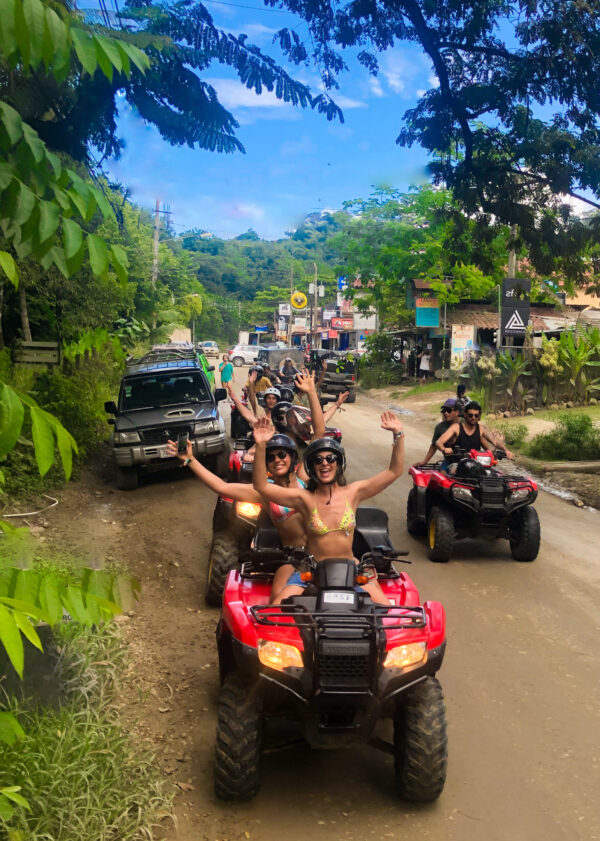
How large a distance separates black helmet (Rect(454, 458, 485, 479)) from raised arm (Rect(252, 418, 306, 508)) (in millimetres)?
4391

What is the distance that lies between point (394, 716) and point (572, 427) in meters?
11.7

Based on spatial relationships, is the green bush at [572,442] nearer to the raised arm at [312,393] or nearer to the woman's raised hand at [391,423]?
the raised arm at [312,393]

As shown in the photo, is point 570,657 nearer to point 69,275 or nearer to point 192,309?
point 69,275

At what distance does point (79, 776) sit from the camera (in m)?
3.84

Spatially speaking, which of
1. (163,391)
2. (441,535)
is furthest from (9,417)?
(163,391)

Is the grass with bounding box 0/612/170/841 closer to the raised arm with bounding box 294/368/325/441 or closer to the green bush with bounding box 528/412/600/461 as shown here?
the raised arm with bounding box 294/368/325/441

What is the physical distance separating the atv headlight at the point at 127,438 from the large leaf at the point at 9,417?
1047 cm

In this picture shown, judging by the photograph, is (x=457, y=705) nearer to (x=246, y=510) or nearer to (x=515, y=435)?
(x=246, y=510)

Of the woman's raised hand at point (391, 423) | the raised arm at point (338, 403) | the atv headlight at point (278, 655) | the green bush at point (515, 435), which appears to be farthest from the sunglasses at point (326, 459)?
the green bush at point (515, 435)

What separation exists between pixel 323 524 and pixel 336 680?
1.19 meters

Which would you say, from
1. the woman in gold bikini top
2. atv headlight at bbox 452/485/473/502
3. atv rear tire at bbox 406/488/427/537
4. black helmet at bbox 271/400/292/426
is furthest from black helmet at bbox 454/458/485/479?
the woman in gold bikini top

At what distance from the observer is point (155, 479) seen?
1366cm

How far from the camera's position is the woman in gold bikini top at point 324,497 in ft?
16.0

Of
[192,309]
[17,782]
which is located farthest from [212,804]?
[192,309]
